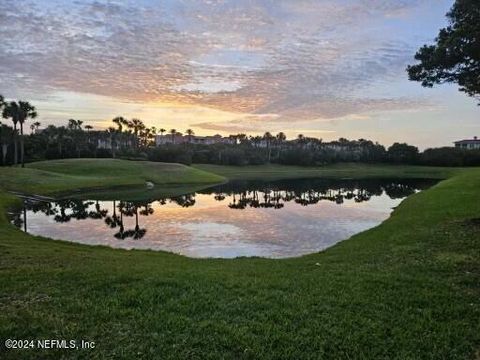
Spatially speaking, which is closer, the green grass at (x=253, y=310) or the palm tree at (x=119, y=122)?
the green grass at (x=253, y=310)

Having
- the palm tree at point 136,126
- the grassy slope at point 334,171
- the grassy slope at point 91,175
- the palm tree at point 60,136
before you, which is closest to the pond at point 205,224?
the grassy slope at point 91,175

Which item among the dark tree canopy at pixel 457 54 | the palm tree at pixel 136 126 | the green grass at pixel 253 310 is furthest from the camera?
the palm tree at pixel 136 126

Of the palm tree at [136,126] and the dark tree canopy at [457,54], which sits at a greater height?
the palm tree at [136,126]

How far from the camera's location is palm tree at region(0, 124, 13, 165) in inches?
3974

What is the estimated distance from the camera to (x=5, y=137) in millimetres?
105375

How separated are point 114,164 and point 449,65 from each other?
282 feet

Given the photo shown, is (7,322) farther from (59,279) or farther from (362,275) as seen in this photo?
(362,275)

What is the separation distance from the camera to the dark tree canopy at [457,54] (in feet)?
58.1

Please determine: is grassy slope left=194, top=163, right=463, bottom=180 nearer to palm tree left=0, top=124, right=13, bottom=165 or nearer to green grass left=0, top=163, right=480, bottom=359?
palm tree left=0, top=124, right=13, bottom=165

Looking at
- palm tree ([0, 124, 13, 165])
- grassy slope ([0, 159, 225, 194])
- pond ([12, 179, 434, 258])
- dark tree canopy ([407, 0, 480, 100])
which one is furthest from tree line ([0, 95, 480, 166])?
dark tree canopy ([407, 0, 480, 100])

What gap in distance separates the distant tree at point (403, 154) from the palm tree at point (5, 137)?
134m

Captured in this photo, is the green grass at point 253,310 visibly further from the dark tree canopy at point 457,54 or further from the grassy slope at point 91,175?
the grassy slope at point 91,175

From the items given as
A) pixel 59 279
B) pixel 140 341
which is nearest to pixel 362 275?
pixel 140 341

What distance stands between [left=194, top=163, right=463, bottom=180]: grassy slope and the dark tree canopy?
104 metres
